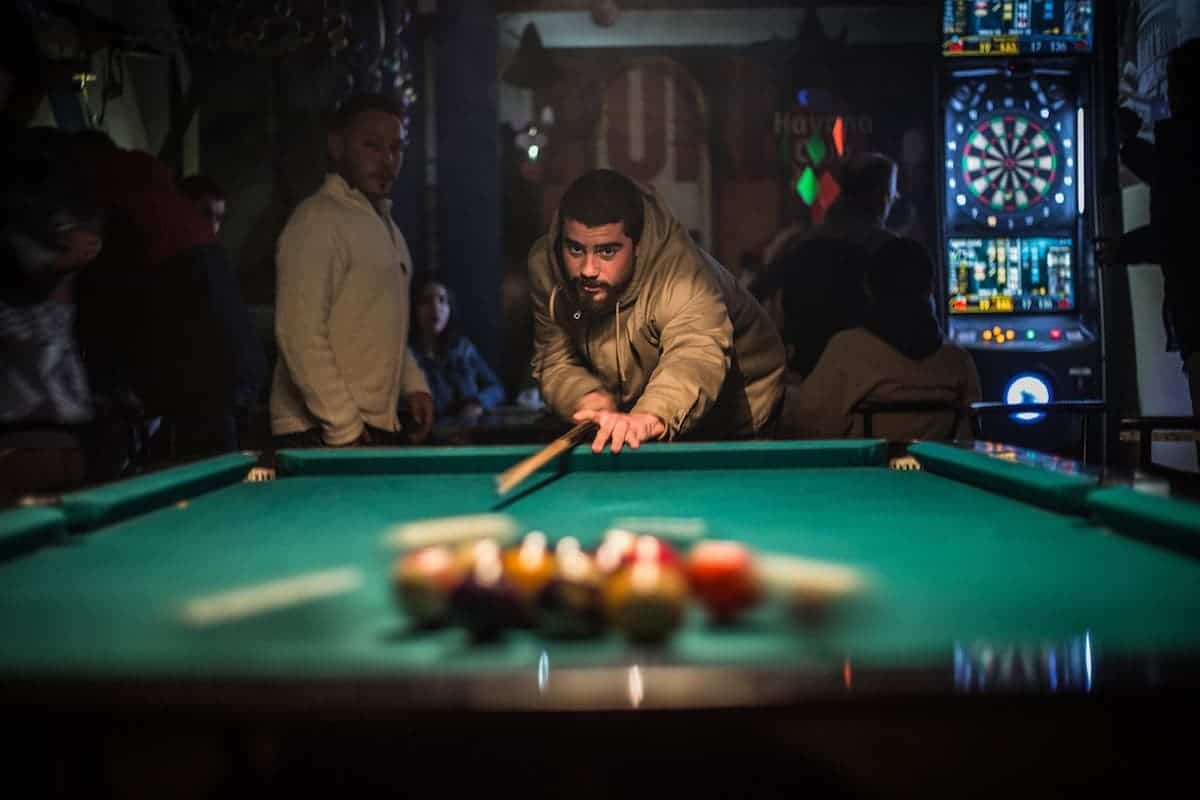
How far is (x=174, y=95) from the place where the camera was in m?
4.62

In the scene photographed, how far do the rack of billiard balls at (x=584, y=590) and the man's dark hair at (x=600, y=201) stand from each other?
1931 mm

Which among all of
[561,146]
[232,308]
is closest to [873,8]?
[561,146]

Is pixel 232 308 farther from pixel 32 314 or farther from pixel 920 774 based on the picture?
pixel 920 774

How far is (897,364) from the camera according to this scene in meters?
3.47

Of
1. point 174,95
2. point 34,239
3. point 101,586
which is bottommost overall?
point 101,586

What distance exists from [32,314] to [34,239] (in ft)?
0.68

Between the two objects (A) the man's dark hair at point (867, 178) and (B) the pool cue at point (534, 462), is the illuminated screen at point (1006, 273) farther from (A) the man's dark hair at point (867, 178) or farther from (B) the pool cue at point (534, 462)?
(B) the pool cue at point (534, 462)

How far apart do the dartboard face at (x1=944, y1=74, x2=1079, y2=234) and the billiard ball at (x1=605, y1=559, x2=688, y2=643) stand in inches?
183

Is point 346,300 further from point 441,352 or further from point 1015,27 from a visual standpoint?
point 1015,27

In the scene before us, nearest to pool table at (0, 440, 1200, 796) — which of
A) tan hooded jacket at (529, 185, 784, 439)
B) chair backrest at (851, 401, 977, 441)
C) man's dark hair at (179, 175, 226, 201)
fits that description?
tan hooded jacket at (529, 185, 784, 439)

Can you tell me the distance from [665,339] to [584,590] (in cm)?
193

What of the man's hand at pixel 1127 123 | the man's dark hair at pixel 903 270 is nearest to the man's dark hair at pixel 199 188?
the man's dark hair at pixel 903 270

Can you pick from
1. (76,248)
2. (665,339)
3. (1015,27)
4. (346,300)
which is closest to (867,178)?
(1015,27)

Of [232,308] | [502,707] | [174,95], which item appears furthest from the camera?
[174,95]
